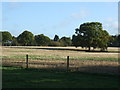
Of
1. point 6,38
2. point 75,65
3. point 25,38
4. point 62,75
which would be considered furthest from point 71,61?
point 25,38

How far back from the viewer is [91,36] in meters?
77.1

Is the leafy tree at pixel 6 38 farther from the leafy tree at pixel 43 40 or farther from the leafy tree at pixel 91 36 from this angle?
the leafy tree at pixel 91 36

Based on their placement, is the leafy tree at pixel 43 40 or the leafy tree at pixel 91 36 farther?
the leafy tree at pixel 43 40

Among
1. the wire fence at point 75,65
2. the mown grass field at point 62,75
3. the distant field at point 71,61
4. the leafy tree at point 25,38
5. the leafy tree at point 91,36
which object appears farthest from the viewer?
the leafy tree at point 25,38

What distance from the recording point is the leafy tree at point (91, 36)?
7594cm

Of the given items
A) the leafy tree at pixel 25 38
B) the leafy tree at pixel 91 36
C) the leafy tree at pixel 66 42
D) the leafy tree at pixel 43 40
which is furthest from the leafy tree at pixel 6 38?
the leafy tree at pixel 91 36

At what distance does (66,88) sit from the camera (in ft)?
32.8

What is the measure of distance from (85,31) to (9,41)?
78425 mm

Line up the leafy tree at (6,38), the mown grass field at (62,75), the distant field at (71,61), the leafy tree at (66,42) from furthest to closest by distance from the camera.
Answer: the leafy tree at (66,42) → the leafy tree at (6,38) → the distant field at (71,61) → the mown grass field at (62,75)

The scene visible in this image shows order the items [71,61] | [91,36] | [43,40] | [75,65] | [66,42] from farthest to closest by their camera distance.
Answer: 1. [66,42]
2. [43,40]
3. [91,36]
4. [71,61]
5. [75,65]

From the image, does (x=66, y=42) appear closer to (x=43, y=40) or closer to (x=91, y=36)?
(x=43, y=40)

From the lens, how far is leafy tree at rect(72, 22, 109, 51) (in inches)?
2990

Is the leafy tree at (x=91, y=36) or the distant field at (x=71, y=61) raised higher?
the leafy tree at (x=91, y=36)

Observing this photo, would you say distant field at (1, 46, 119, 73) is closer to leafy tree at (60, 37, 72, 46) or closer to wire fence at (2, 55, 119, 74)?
wire fence at (2, 55, 119, 74)
